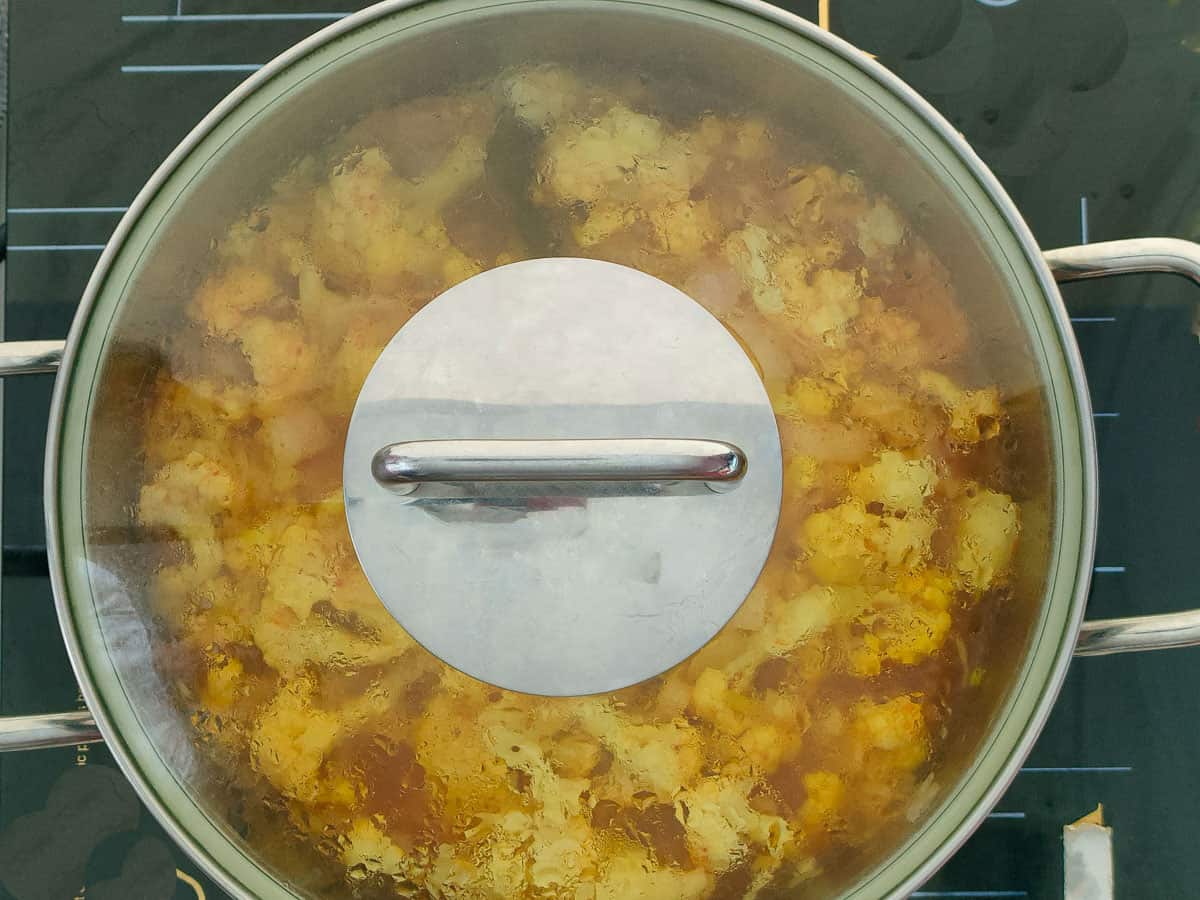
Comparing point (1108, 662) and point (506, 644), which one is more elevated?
point (506, 644)

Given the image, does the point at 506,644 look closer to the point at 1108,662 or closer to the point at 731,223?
the point at 731,223

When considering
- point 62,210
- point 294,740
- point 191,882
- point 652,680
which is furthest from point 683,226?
point 191,882

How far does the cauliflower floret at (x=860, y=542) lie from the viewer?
0.51 meters

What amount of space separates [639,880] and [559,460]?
26 cm

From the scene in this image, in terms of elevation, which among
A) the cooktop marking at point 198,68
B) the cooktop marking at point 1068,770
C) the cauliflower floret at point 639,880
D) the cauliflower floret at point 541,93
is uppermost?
the cooktop marking at point 198,68

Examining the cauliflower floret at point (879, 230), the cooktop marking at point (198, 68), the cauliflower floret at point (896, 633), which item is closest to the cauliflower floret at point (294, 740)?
the cauliflower floret at point (896, 633)

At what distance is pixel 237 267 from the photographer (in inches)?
20.9

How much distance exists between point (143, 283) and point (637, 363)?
11.8 inches

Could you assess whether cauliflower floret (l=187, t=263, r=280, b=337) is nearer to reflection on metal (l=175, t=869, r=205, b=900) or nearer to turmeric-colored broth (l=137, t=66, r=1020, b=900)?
turmeric-colored broth (l=137, t=66, r=1020, b=900)

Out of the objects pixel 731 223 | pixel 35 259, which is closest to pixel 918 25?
pixel 731 223

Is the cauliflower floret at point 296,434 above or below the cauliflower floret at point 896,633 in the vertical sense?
above

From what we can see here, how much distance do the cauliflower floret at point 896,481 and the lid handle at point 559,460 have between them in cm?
9

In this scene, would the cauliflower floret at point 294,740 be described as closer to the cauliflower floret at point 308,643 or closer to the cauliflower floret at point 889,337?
the cauliflower floret at point 308,643

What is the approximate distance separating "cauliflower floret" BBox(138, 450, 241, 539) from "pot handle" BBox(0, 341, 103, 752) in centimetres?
10
